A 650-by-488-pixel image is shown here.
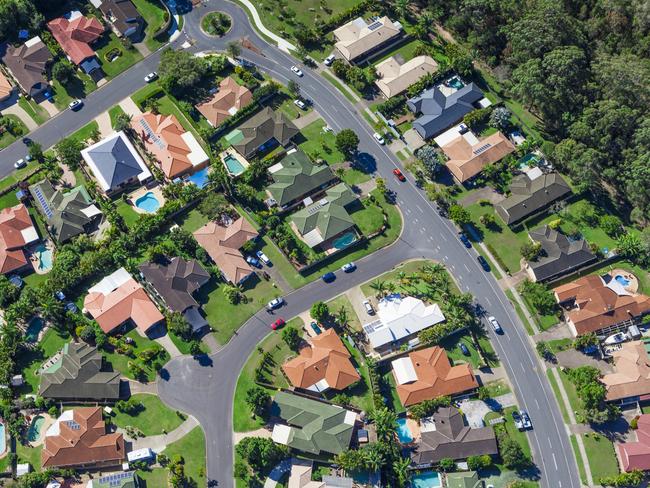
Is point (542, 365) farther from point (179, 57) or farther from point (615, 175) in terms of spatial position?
point (179, 57)

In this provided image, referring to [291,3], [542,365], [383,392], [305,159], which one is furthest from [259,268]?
[291,3]

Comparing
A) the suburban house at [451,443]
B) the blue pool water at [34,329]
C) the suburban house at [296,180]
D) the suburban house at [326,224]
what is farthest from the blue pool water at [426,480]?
the blue pool water at [34,329]

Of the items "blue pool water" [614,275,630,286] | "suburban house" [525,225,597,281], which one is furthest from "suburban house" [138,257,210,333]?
"blue pool water" [614,275,630,286]

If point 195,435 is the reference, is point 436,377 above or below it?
above

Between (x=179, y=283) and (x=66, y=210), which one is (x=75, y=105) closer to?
(x=66, y=210)

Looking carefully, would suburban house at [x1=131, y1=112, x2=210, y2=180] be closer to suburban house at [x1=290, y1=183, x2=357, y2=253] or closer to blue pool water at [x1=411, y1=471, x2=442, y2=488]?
suburban house at [x1=290, y1=183, x2=357, y2=253]

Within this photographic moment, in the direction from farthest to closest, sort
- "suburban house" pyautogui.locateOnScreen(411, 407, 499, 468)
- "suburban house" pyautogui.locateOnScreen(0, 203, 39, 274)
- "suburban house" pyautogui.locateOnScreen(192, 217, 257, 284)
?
"suburban house" pyautogui.locateOnScreen(192, 217, 257, 284) → "suburban house" pyautogui.locateOnScreen(0, 203, 39, 274) → "suburban house" pyautogui.locateOnScreen(411, 407, 499, 468)

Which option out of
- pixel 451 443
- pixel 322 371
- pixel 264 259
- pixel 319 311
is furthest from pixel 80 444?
pixel 451 443
